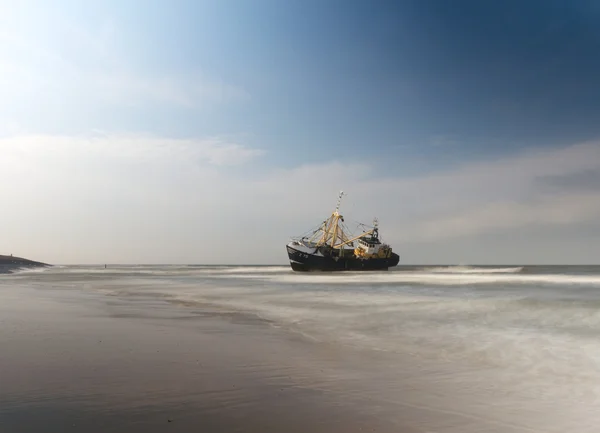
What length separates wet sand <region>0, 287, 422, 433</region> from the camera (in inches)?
225

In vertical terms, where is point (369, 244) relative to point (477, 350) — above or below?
above

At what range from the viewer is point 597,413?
670 cm

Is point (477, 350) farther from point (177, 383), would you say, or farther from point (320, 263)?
point (320, 263)

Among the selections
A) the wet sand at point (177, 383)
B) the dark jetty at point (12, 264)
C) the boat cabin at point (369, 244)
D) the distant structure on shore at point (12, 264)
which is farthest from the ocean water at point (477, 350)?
the distant structure on shore at point (12, 264)

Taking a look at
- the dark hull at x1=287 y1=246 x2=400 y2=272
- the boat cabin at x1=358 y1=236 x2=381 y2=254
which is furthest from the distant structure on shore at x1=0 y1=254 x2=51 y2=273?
the boat cabin at x1=358 y1=236 x2=381 y2=254

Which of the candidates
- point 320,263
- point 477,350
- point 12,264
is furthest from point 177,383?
point 12,264

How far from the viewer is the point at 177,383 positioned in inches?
299

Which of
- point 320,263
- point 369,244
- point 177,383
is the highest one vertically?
point 369,244

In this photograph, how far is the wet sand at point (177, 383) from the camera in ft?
18.7

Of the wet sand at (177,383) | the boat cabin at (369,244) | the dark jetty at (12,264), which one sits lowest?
the wet sand at (177,383)

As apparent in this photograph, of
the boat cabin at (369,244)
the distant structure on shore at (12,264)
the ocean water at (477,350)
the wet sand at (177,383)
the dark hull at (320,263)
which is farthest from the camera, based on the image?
the distant structure on shore at (12,264)

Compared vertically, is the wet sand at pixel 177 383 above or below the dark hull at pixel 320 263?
below

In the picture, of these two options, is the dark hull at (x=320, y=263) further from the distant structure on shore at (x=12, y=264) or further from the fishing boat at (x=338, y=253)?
the distant structure on shore at (x=12, y=264)

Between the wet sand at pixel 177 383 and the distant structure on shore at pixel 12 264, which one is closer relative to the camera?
the wet sand at pixel 177 383
